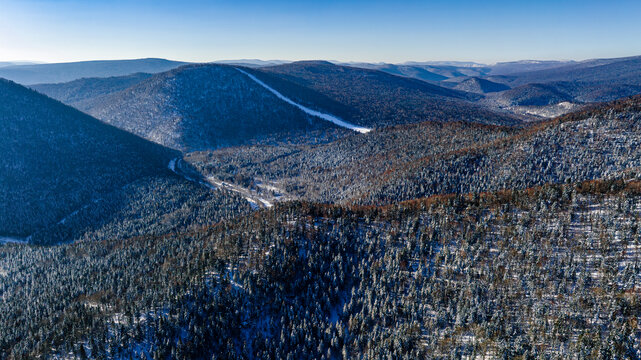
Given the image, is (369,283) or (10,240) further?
(10,240)

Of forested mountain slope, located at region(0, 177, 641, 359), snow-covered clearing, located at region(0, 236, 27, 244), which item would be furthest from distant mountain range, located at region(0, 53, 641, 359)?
snow-covered clearing, located at region(0, 236, 27, 244)

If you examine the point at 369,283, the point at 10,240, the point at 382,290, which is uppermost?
the point at 382,290

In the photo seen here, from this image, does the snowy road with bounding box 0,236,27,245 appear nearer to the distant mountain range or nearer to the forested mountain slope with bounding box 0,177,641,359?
the distant mountain range

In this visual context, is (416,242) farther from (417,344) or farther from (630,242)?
(630,242)

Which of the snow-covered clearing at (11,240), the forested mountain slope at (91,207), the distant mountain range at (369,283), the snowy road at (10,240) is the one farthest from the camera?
the forested mountain slope at (91,207)

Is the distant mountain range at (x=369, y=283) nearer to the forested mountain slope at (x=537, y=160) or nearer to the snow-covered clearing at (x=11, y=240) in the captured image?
the forested mountain slope at (x=537, y=160)

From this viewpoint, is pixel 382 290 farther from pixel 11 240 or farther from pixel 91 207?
pixel 11 240

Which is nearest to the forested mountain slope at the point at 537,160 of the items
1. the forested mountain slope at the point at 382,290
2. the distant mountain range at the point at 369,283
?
the distant mountain range at the point at 369,283

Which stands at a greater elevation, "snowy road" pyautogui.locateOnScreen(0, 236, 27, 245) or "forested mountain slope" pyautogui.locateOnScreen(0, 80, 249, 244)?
"forested mountain slope" pyautogui.locateOnScreen(0, 80, 249, 244)

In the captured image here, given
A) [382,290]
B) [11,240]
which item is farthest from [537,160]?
[11,240]

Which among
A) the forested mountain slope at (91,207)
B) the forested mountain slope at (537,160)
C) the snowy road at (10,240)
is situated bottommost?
the snowy road at (10,240)
